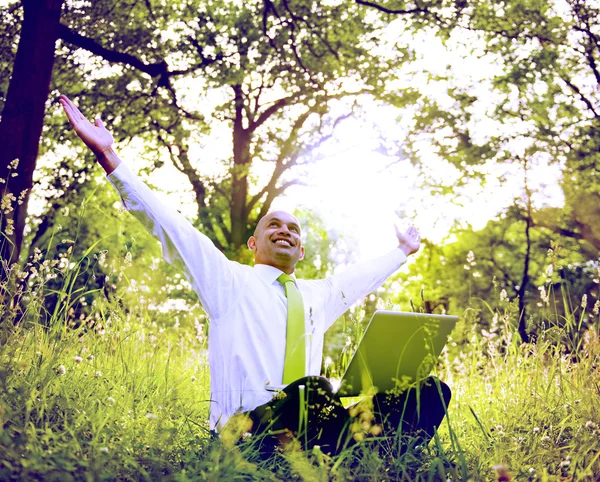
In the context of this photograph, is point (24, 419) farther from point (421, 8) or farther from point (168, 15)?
point (168, 15)

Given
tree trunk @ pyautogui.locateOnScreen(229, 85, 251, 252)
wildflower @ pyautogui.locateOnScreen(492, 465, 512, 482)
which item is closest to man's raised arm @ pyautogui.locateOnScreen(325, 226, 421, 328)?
wildflower @ pyautogui.locateOnScreen(492, 465, 512, 482)

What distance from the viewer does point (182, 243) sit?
3096 mm

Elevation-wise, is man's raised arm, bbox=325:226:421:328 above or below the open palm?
below

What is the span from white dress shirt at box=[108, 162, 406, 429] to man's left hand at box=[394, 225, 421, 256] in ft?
3.52

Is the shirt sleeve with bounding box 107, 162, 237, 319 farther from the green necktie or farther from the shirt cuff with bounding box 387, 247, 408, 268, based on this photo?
the shirt cuff with bounding box 387, 247, 408, 268

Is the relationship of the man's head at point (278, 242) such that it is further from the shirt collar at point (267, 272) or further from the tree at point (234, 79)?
the tree at point (234, 79)

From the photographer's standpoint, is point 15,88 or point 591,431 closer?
point 591,431

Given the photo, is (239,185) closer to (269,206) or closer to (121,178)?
(269,206)

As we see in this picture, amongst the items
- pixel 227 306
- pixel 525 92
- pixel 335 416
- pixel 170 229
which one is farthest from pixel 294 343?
pixel 525 92

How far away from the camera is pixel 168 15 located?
12.9 metres

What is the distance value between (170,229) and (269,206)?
14.6 meters

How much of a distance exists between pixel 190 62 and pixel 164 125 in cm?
222

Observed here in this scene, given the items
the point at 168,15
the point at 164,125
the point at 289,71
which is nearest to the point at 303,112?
the point at 289,71

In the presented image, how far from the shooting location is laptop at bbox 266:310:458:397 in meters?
2.85
